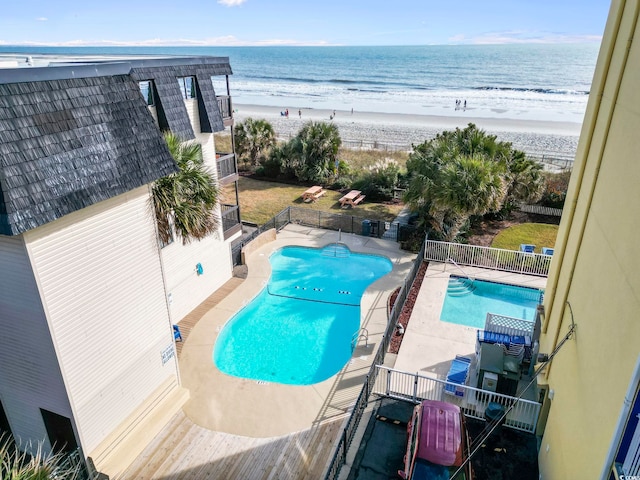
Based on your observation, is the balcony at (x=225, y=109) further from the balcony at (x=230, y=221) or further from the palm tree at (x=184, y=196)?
the palm tree at (x=184, y=196)

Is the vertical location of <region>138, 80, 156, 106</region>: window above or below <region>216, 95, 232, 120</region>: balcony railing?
above

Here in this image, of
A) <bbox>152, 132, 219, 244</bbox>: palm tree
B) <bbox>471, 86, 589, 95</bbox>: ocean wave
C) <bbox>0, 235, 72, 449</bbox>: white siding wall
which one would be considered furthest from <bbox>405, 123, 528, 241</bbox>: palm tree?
<bbox>471, 86, 589, 95</bbox>: ocean wave

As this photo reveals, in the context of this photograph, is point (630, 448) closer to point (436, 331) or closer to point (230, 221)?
point (436, 331)

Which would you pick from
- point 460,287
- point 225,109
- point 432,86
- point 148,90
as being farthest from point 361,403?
point 432,86

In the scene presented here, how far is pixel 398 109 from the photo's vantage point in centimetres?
7475

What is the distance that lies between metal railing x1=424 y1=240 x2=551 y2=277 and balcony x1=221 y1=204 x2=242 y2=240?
938 centimetres

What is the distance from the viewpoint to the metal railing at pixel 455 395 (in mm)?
11430

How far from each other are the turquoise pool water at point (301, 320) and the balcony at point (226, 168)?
535 centimetres

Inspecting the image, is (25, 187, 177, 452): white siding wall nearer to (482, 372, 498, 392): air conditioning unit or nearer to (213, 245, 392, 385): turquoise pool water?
(213, 245, 392, 385): turquoise pool water

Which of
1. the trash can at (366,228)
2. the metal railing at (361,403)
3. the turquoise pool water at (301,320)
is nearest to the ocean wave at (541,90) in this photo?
the trash can at (366,228)

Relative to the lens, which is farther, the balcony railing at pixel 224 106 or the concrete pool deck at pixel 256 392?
the balcony railing at pixel 224 106

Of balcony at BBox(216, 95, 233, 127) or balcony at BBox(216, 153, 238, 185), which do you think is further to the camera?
balcony at BBox(216, 153, 238, 185)

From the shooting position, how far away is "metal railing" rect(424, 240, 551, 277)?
2012 centimetres

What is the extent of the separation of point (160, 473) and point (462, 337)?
11044 mm
